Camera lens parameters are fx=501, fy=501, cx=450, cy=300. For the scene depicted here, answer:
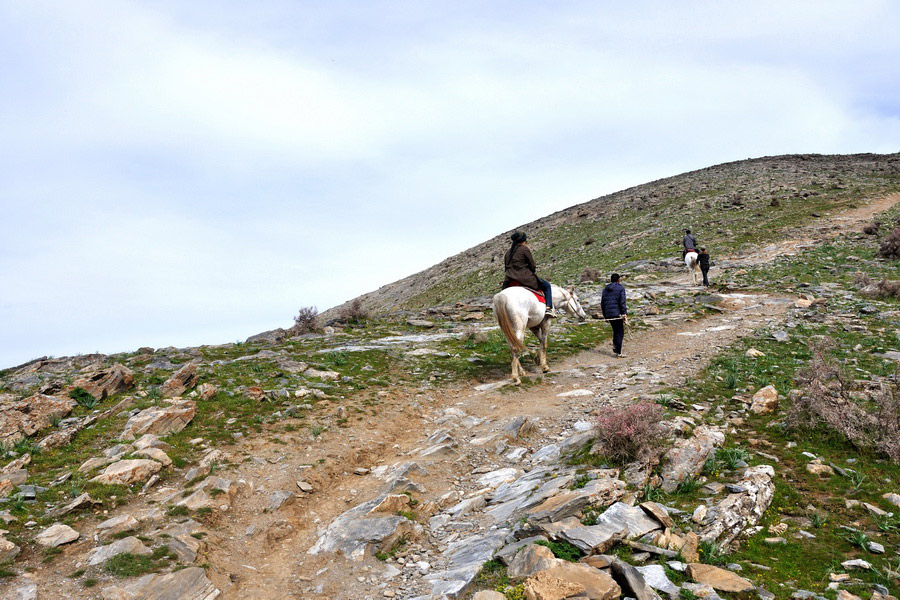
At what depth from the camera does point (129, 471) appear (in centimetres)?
909

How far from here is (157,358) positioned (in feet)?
56.4

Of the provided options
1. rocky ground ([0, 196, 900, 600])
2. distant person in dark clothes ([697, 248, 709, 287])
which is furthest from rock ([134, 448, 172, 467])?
distant person in dark clothes ([697, 248, 709, 287])

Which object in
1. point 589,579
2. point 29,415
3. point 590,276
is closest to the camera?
point 589,579

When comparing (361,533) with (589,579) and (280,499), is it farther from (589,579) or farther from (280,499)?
(589,579)

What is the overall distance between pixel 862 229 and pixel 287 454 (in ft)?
136

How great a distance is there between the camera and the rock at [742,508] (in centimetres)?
→ 629

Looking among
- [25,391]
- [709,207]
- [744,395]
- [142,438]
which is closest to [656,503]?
[744,395]

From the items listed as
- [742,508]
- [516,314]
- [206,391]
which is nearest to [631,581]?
[742,508]

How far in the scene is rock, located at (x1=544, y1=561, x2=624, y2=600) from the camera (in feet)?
16.4

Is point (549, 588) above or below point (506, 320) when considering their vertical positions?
below

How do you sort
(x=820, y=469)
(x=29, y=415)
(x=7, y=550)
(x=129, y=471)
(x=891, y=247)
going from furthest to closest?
1. (x=891, y=247)
2. (x=29, y=415)
3. (x=129, y=471)
4. (x=820, y=469)
5. (x=7, y=550)

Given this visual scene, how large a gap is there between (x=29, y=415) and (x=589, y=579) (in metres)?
12.5

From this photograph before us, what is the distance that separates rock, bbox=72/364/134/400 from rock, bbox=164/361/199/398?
3.55 ft

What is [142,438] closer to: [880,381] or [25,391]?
[25,391]
